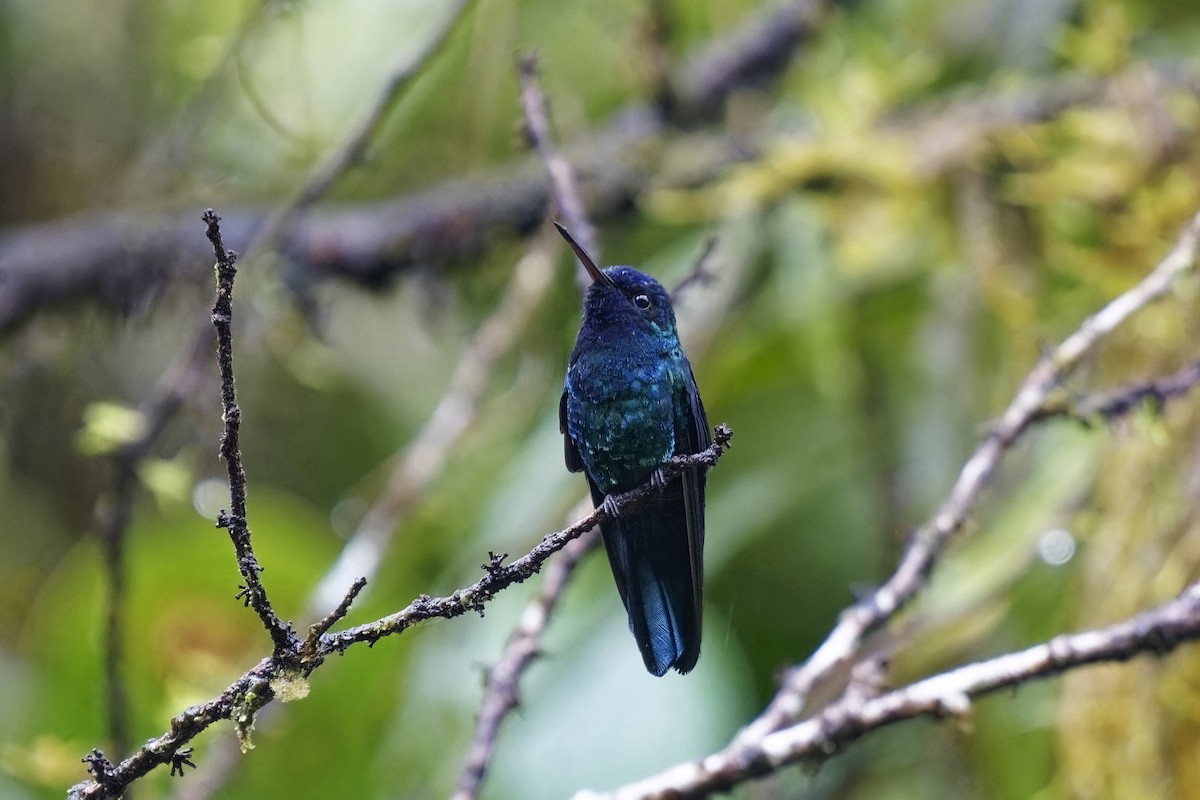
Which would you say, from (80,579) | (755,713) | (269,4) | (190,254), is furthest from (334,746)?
(269,4)

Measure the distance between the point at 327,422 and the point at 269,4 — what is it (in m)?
2.07

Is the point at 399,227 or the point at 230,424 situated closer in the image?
the point at 230,424

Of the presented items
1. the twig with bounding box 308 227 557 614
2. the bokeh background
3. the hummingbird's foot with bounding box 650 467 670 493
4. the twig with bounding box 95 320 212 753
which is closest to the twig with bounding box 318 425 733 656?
the hummingbird's foot with bounding box 650 467 670 493

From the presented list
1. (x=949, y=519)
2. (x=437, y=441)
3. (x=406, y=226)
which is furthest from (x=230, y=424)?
(x=406, y=226)

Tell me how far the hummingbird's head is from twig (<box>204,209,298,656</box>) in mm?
1098

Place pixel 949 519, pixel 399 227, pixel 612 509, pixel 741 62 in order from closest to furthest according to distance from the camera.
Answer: pixel 612 509 → pixel 949 519 → pixel 399 227 → pixel 741 62

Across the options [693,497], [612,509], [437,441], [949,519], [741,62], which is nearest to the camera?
[612,509]

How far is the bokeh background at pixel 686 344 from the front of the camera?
10.3 feet

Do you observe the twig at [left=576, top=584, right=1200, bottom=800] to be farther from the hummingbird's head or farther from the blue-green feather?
the hummingbird's head

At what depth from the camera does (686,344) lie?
12.2 ft

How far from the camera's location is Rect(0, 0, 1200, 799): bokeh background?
124 inches

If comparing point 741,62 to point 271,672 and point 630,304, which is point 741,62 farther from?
point 271,672

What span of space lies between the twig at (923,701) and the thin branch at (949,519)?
0.15ft

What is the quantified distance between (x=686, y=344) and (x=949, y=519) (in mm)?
1690
